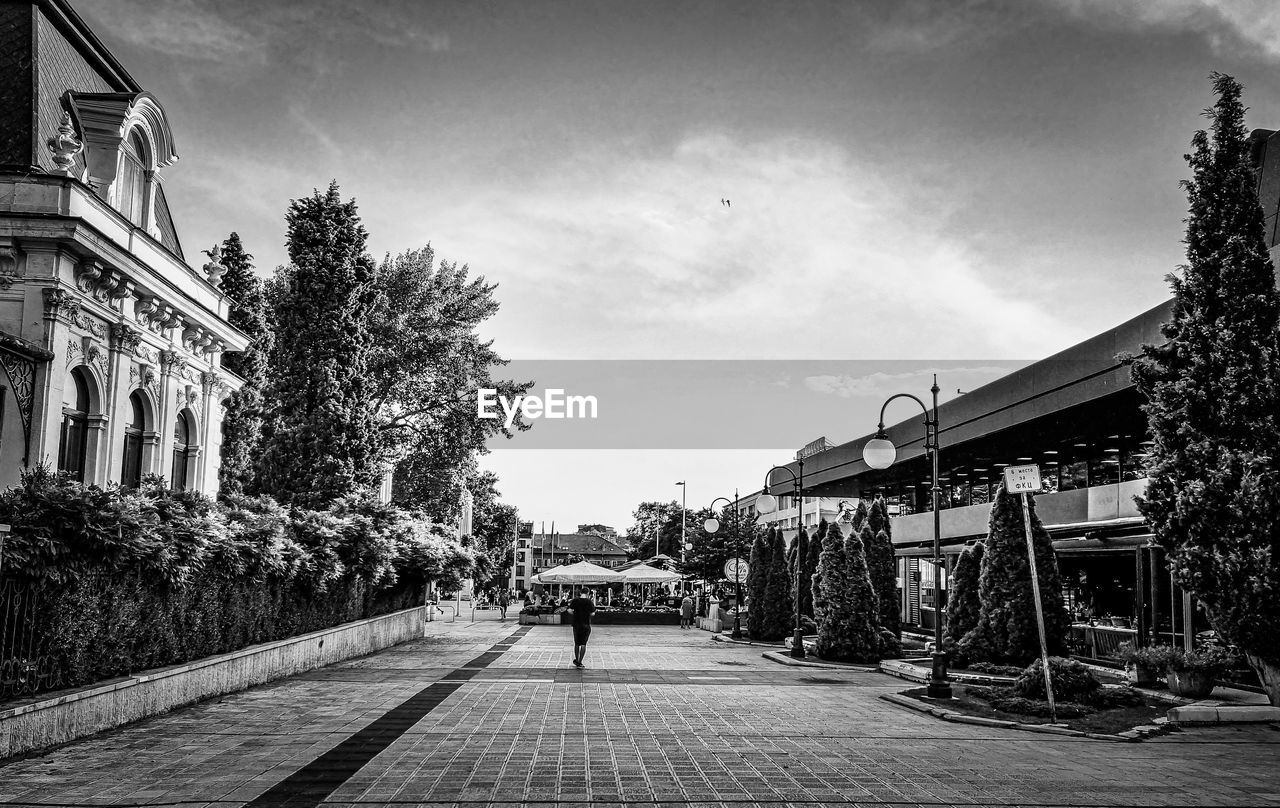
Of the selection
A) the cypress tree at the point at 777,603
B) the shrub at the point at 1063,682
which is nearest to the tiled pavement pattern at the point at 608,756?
the shrub at the point at 1063,682

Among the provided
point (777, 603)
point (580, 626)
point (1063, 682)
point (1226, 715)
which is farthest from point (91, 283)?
point (777, 603)

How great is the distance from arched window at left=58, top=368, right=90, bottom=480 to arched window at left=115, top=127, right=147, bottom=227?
4224 mm

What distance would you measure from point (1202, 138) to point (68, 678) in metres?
16.4

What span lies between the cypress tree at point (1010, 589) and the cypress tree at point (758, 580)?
522 inches

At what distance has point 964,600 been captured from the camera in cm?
1995

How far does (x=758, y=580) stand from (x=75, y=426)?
66.2ft

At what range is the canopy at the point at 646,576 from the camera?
4956 centimetres

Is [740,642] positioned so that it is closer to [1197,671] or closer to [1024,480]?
[1197,671]

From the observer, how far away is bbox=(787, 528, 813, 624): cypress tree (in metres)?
29.3

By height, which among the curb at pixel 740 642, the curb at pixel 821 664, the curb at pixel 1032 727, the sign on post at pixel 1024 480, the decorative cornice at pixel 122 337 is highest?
the decorative cornice at pixel 122 337

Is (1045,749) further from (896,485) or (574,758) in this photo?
(896,485)

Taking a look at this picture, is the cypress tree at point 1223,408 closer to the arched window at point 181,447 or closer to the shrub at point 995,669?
the shrub at point 995,669

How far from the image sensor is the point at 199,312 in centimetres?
2355

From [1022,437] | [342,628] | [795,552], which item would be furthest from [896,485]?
[342,628]
